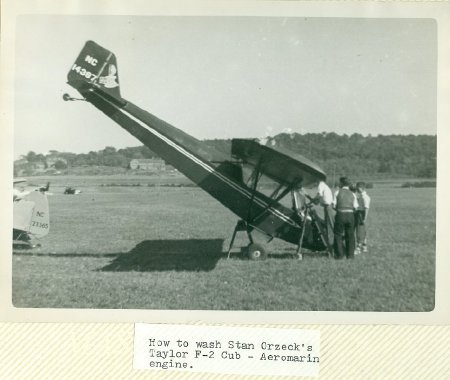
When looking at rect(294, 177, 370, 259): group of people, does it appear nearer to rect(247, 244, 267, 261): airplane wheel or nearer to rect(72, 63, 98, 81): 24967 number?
rect(247, 244, 267, 261): airplane wheel

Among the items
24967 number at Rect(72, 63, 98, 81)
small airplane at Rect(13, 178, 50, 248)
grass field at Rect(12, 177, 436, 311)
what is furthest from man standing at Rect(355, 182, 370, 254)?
small airplane at Rect(13, 178, 50, 248)

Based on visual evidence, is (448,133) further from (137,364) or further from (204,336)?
(137,364)

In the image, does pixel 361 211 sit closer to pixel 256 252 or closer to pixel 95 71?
pixel 256 252

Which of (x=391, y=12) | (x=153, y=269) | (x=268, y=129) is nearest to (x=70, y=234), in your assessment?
(x=153, y=269)
